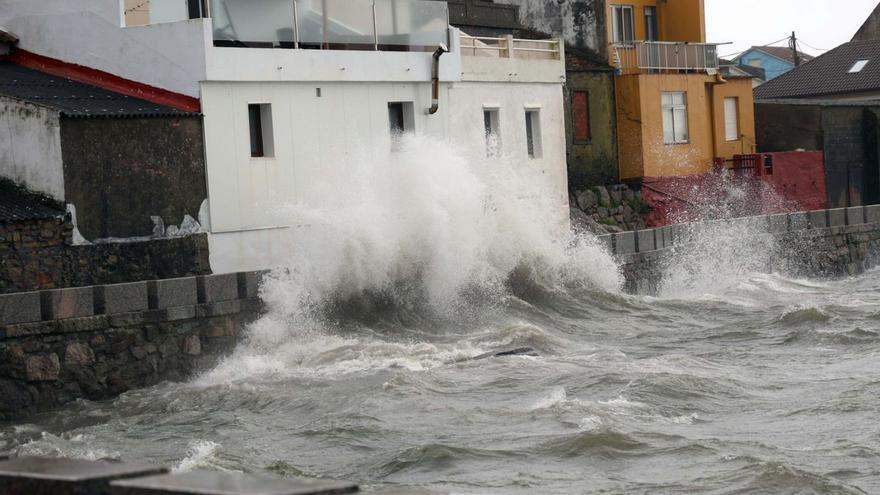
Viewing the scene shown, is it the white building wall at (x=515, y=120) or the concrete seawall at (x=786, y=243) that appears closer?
the white building wall at (x=515, y=120)

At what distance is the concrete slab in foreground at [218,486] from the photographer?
19.8ft

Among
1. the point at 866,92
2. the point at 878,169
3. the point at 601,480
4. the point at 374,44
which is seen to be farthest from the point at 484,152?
the point at 866,92

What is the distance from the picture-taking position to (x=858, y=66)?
51125mm

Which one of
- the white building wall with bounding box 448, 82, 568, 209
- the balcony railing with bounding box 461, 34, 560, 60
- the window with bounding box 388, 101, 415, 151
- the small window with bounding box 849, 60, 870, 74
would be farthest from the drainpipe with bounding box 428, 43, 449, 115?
the small window with bounding box 849, 60, 870, 74

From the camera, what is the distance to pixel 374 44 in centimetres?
2405

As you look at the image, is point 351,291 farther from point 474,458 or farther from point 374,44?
point 474,458

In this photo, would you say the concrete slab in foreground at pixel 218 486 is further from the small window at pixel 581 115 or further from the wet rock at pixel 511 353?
the small window at pixel 581 115

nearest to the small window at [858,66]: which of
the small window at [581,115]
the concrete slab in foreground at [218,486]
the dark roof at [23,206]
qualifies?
the small window at [581,115]

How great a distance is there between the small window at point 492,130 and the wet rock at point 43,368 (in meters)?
11.5

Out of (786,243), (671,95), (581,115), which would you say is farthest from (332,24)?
(671,95)

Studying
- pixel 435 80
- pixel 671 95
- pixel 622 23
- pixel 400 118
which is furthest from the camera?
pixel 622 23

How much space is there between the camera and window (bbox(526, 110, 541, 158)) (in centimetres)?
2806

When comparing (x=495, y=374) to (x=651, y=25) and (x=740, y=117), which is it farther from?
(x=651, y=25)

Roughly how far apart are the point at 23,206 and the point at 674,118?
68.8ft
